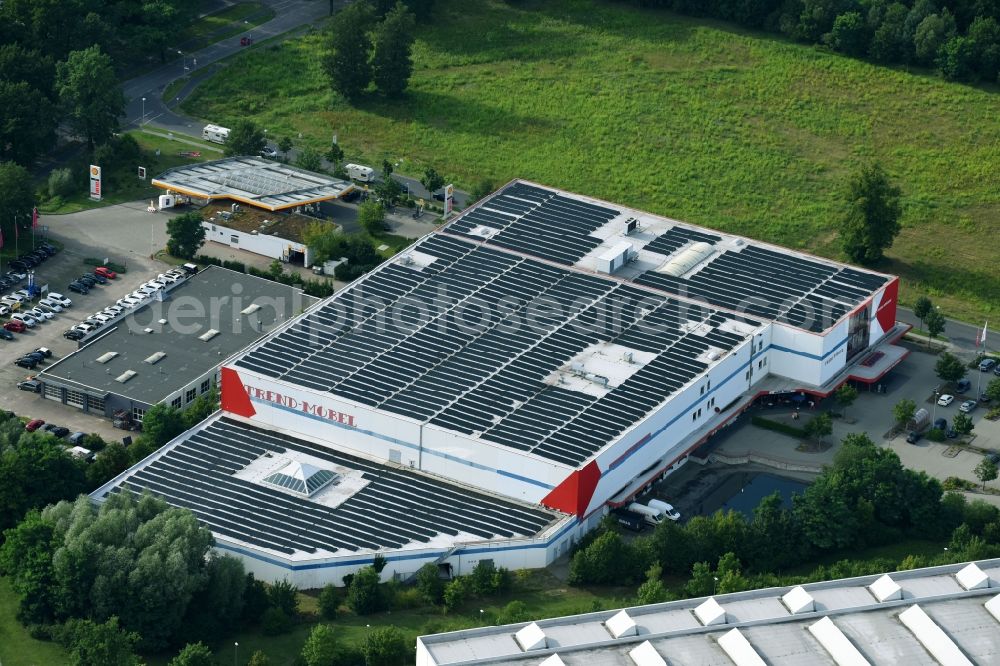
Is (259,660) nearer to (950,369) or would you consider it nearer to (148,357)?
(148,357)

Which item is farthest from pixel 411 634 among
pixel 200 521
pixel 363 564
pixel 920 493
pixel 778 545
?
pixel 920 493

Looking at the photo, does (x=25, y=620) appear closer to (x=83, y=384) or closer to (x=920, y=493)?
(x=83, y=384)

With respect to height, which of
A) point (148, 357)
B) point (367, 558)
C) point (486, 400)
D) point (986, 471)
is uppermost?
point (486, 400)

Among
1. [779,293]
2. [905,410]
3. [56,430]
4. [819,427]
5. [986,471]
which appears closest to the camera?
[986,471]

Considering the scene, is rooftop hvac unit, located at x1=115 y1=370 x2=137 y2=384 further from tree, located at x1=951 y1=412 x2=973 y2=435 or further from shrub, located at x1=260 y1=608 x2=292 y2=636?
tree, located at x1=951 y1=412 x2=973 y2=435

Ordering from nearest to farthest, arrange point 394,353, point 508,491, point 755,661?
1. point 755,661
2. point 508,491
3. point 394,353

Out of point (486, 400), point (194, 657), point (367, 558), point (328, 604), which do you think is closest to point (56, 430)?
point (367, 558)

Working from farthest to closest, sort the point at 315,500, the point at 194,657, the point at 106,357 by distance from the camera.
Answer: the point at 106,357 < the point at 315,500 < the point at 194,657
